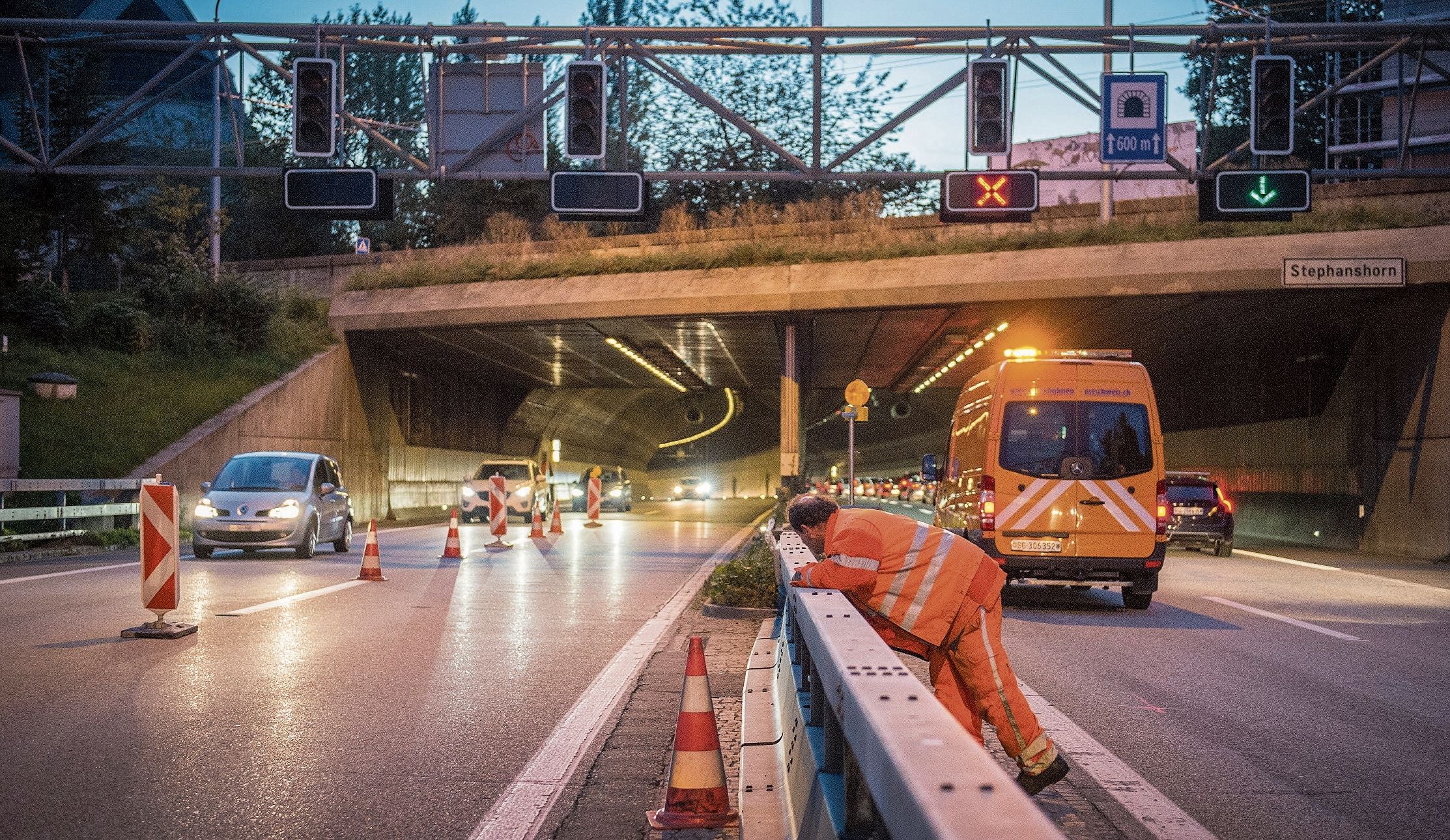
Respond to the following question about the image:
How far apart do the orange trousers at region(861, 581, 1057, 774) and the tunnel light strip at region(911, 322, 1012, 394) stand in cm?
2541

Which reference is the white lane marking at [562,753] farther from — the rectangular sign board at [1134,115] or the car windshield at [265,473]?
the rectangular sign board at [1134,115]

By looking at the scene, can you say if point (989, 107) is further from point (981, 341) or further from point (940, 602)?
point (940, 602)

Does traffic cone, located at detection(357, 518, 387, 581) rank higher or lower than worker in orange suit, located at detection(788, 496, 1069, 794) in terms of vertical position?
lower

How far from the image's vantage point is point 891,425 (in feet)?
237

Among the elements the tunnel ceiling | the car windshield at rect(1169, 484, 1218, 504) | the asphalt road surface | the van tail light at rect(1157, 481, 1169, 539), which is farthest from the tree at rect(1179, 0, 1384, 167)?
the asphalt road surface

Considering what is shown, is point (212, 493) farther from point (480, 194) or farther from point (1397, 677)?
point (480, 194)

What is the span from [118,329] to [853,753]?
30483 millimetres

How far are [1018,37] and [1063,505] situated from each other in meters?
8.65

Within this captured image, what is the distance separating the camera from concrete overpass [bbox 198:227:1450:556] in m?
23.7

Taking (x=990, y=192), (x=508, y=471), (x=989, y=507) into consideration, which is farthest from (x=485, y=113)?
(x=508, y=471)

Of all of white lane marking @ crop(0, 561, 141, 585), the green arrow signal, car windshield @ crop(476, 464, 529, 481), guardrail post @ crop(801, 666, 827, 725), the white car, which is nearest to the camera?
guardrail post @ crop(801, 666, 827, 725)

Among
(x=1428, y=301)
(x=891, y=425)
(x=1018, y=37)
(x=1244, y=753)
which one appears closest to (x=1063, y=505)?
(x=1244, y=753)

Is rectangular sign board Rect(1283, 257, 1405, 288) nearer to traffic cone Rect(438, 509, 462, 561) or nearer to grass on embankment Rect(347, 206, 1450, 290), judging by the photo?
grass on embankment Rect(347, 206, 1450, 290)

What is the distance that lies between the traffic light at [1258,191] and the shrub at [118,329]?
22.4m
